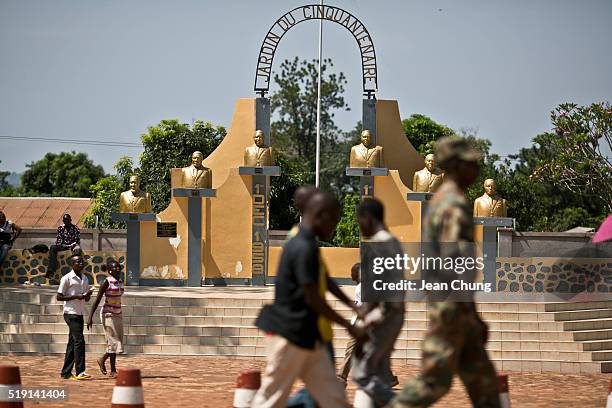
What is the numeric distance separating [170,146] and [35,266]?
856 inches

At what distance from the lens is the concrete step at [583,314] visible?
59.2 ft

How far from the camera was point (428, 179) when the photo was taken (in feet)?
74.4

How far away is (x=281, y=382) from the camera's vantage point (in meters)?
7.05

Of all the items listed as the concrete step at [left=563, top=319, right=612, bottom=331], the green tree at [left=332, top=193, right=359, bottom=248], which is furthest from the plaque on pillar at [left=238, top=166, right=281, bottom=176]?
the green tree at [left=332, top=193, right=359, bottom=248]

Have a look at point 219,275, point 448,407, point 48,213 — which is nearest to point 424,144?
point 48,213

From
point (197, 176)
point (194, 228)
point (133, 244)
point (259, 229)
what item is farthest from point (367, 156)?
point (133, 244)

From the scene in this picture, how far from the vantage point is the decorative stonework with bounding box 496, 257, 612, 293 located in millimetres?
20781

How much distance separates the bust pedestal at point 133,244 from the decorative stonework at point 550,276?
7.18m

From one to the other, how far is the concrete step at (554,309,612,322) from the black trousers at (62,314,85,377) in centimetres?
815

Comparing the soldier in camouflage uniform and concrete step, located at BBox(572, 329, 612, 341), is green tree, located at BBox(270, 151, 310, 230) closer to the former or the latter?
concrete step, located at BBox(572, 329, 612, 341)

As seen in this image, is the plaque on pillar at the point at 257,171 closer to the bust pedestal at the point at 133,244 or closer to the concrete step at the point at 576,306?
the bust pedestal at the point at 133,244

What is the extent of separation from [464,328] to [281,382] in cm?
123

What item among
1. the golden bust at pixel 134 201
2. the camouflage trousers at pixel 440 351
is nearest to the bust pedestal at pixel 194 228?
the golden bust at pixel 134 201

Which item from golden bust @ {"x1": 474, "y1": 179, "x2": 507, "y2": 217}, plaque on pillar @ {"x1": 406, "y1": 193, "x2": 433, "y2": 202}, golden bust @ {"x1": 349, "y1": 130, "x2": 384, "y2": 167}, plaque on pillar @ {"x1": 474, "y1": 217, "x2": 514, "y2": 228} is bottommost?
plaque on pillar @ {"x1": 474, "y1": 217, "x2": 514, "y2": 228}
